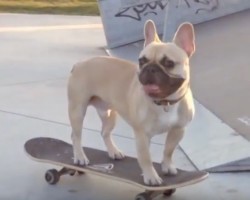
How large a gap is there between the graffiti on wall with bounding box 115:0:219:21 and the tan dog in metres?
5.03

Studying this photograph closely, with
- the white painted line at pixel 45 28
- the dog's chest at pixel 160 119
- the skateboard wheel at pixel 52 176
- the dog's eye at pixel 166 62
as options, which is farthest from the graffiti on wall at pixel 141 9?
the dog's eye at pixel 166 62

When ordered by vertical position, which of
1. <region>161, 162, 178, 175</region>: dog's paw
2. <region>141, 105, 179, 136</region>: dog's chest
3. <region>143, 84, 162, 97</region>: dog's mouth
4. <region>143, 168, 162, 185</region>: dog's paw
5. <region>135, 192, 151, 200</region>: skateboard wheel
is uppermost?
<region>143, 84, 162, 97</region>: dog's mouth

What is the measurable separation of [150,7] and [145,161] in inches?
235

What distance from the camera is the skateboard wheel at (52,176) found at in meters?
5.86

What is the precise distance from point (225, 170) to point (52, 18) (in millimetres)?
7308

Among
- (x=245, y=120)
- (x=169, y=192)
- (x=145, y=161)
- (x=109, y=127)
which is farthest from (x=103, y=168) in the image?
(x=245, y=120)

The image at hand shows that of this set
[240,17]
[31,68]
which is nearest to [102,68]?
[31,68]

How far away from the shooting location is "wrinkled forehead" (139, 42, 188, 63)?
4.81 meters

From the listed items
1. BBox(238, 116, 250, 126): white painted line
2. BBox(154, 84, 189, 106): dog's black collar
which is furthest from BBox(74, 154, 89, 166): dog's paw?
BBox(238, 116, 250, 126): white painted line

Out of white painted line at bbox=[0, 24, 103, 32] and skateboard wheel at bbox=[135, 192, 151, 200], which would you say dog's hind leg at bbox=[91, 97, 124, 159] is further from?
white painted line at bbox=[0, 24, 103, 32]

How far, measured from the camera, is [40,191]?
5.80 m

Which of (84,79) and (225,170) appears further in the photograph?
(225,170)

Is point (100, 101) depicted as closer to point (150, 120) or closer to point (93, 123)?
point (150, 120)

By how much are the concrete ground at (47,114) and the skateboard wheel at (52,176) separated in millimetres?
37
